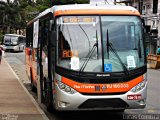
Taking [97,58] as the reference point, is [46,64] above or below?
below

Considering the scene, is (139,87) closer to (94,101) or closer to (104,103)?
(104,103)

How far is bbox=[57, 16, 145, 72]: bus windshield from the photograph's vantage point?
363 inches

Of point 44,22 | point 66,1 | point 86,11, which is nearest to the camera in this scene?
point 86,11

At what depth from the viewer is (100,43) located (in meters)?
9.34

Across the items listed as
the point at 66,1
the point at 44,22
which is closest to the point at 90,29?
the point at 44,22

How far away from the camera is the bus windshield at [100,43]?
9227mm

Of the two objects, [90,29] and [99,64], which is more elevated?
[90,29]

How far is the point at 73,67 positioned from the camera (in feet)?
30.1

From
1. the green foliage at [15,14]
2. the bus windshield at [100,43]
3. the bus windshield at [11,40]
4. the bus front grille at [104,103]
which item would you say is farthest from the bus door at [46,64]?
the green foliage at [15,14]

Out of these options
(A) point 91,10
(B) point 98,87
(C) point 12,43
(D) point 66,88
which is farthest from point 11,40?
(B) point 98,87

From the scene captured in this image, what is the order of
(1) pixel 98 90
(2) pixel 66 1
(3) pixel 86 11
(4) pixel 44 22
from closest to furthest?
(1) pixel 98 90
(3) pixel 86 11
(4) pixel 44 22
(2) pixel 66 1

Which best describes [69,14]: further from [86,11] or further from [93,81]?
[93,81]

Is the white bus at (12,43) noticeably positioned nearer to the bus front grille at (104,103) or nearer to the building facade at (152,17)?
the building facade at (152,17)

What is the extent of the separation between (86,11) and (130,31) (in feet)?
3.63
